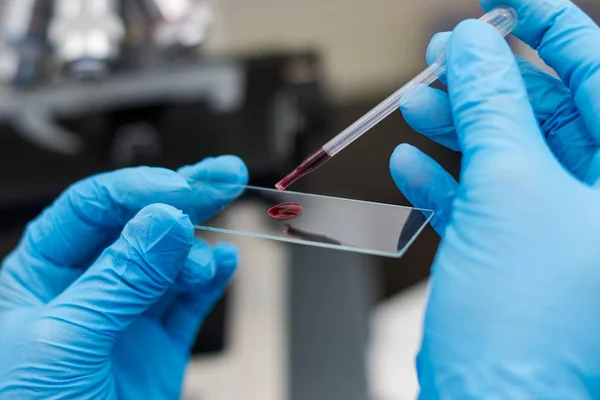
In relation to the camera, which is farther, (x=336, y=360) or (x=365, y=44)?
(x=365, y=44)

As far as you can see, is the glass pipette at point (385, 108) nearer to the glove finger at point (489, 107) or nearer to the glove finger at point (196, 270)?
the glove finger at point (489, 107)

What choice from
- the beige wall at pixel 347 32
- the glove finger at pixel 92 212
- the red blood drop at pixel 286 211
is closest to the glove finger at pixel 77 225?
the glove finger at pixel 92 212

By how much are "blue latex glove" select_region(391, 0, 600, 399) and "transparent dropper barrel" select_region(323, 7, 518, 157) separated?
5 centimetres

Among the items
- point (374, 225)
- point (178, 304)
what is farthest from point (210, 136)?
point (374, 225)

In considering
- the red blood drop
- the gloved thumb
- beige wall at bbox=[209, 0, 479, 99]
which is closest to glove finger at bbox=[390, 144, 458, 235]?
the red blood drop

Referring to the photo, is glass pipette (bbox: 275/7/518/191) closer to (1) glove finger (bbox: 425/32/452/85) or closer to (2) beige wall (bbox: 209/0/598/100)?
(1) glove finger (bbox: 425/32/452/85)

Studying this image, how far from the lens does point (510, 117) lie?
53 cm

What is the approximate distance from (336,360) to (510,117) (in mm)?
599

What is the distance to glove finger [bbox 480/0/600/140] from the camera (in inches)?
22.1

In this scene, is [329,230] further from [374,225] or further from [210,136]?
[210,136]

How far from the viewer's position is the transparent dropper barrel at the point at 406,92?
62 centimetres

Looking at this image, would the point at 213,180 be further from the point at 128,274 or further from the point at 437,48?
the point at 437,48

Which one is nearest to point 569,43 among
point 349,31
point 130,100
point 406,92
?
point 406,92

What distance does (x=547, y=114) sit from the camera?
647mm
